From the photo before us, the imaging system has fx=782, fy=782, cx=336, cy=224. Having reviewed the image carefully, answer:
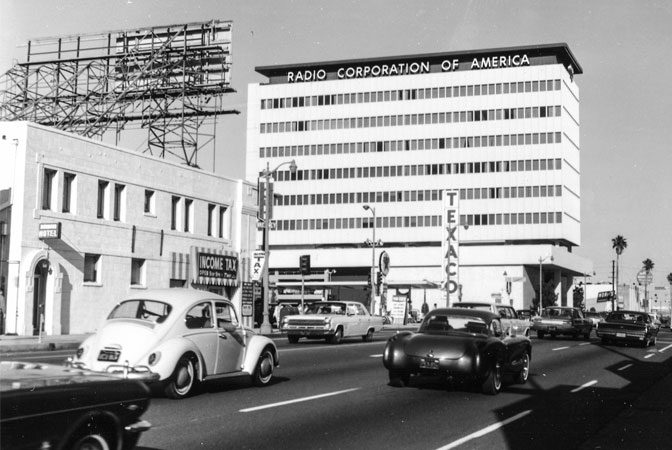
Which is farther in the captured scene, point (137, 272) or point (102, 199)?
point (137, 272)

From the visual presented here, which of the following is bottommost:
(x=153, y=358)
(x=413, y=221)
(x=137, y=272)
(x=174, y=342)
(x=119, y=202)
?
(x=153, y=358)

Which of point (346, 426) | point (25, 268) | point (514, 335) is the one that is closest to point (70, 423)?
point (346, 426)

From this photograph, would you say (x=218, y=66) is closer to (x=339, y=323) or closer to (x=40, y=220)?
(x=40, y=220)

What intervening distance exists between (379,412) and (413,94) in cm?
9078

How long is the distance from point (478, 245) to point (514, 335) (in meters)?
82.2

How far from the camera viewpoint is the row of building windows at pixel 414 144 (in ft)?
312

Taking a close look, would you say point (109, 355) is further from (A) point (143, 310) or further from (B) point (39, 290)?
(B) point (39, 290)

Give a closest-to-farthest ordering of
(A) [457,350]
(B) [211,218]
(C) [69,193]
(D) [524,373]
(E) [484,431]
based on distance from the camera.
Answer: (E) [484,431] → (A) [457,350] → (D) [524,373] → (C) [69,193] → (B) [211,218]

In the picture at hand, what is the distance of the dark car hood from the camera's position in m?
13.1

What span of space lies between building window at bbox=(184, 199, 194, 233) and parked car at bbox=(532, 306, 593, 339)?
17449 millimetres

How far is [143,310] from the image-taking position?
1227cm

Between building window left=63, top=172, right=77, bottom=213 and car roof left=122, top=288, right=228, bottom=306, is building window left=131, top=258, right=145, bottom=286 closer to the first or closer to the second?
building window left=63, top=172, right=77, bottom=213

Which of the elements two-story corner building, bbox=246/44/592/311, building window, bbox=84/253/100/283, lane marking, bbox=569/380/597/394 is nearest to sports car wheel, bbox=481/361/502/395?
lane marking, bbox=569/380/597/394

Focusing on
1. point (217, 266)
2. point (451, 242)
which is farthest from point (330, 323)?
point (451, 242)
